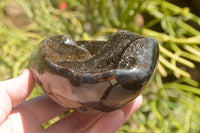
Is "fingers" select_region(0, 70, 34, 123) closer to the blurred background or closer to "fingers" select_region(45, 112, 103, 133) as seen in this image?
"fingers" select_region(45, 112, 103, 133)

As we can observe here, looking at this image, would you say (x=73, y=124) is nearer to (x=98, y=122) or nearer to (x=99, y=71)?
(x=98, y=122)

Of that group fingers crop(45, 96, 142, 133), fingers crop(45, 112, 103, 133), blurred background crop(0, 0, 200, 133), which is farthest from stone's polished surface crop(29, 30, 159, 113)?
blurred background crop(0, 0, 200, 133)

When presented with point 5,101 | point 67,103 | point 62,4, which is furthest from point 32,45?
point 67,103

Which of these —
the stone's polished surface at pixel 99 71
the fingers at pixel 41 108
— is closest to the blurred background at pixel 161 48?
the fingers at pixel 41 108

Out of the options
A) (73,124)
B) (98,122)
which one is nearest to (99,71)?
(98,122)

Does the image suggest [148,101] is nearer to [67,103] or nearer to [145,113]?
[145,113]

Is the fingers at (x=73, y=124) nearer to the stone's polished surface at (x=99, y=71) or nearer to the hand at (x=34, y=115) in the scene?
the hand at (x=34, y=115)
